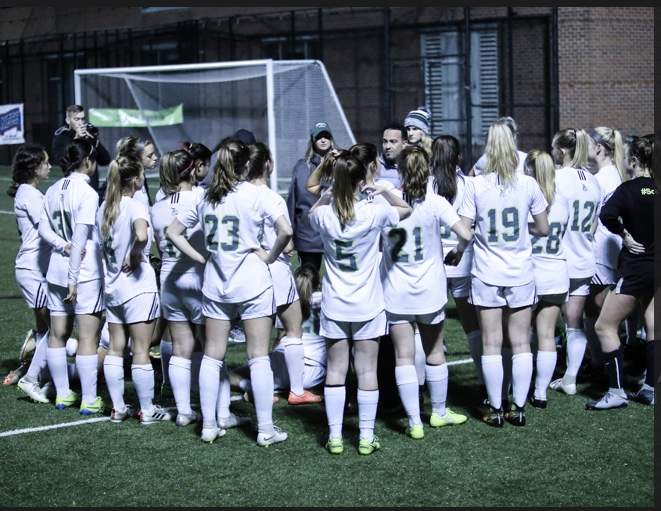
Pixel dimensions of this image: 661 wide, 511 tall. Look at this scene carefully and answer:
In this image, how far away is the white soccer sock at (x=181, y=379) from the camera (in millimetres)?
5992

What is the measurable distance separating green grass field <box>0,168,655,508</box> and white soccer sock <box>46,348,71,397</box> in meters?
0.17

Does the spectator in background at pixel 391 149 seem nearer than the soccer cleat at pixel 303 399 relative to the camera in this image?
No

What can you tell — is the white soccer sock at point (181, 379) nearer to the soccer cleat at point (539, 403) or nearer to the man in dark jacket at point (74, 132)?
the soccer cleat at point (539, 403)

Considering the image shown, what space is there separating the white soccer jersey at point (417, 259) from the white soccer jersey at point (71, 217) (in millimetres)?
1977

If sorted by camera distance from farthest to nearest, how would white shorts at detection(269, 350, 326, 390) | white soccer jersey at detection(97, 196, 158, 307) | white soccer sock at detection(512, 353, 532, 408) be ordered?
1. white shorts at detection(269, 350, 326, 390)
2. white soccer sock at detection(512, 353, 532, 408)
3. white soccer jersey at detection(97, 196, 158, 307)

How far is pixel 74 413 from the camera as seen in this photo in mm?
6445

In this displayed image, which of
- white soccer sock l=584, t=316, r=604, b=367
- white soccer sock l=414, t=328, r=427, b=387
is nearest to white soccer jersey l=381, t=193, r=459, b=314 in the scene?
white soccer sock l=414, t=328, r=427, b=387

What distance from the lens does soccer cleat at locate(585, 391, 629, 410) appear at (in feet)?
20.7

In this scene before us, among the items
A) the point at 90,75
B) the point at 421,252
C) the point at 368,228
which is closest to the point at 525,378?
the point at 421,252

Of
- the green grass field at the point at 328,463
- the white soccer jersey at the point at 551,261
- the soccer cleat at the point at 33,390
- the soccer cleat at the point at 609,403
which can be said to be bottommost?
the green grass field at the point at 328,463

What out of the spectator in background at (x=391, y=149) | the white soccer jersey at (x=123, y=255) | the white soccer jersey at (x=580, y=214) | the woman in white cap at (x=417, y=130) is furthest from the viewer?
the woman in white cap at (x=417, y=130)

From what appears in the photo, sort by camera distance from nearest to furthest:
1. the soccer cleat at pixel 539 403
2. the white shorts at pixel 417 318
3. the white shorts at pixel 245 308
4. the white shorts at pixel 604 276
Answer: the white shorts at pixel 245 308 → the white shorts at pixel 417 318 → the soccer cleat at pixel 539 403 → the white shorts at pixel 604 276

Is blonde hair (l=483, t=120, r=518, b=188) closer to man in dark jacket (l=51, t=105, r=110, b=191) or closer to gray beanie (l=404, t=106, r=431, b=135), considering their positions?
gray beanie (l=404, t=106, r=431, b=135)

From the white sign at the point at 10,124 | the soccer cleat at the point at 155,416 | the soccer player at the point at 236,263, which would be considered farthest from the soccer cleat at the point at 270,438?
the white sign at the point at 10,124
